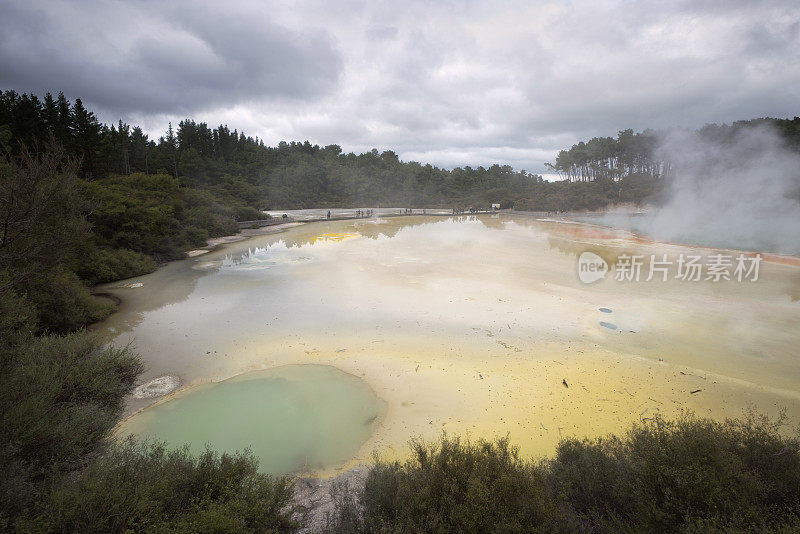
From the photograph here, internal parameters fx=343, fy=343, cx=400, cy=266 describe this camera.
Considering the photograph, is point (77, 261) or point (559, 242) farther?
point (559, 242)

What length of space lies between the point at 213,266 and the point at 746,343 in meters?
21.3

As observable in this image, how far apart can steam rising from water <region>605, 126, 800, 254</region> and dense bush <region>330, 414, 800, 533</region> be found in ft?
94.5

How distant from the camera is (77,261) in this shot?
1363 cm

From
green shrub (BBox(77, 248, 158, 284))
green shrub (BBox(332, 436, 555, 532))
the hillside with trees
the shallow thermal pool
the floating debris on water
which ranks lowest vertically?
the shallow thermal pool

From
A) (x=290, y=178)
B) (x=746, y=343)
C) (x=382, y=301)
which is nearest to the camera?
(x=746, y=343)

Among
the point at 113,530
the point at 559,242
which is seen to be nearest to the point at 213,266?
the point at 113,530

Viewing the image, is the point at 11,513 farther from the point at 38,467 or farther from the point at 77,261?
the point at 77,261

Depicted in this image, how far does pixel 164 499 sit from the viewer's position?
131 inches

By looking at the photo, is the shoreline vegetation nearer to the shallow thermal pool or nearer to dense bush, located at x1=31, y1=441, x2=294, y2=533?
dense bush, located at x1=31, y1=441, x2=294, y2=533

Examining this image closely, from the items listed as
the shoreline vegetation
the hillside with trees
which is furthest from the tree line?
the shoreline vegetation

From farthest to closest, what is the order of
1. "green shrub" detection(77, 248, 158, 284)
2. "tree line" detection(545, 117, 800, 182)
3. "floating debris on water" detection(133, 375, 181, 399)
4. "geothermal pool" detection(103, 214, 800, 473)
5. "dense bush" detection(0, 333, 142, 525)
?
"tree line" detection(545, 117, 800, 182) → "green shrub" detection(77, 248, 158, 284) → "floating debris on water" detection(133, 375, 181, 399) → "geothermal pool" detection(103, 214, 800, 473) → "dense bush" detection(0, 333, 142, 525)

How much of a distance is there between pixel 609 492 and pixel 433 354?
5.06m

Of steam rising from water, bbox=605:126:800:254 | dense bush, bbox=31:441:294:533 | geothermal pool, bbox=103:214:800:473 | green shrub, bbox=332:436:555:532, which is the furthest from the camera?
steam rising from water, bbox=605:126:800:254

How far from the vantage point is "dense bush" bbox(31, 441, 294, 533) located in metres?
2.94
